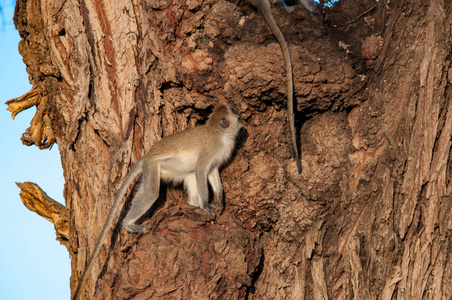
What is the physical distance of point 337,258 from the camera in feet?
12.0

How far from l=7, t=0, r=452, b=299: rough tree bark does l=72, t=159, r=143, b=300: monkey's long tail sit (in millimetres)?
78

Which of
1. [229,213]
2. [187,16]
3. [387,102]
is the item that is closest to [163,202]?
[229,213]

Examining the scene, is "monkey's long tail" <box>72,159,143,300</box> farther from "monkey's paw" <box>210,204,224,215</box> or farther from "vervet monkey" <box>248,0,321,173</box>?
"vervet monkey" <box>248,0,321,173</box>

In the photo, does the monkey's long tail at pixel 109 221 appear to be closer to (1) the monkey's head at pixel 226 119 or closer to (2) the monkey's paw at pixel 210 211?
(2) the monkey's paw at pixel 210 211

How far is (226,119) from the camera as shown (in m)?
4.19

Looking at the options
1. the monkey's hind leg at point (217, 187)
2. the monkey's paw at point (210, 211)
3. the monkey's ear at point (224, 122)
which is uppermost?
the monkey's ear at point (224, 122)

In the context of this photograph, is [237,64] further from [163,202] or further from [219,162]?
[163,202]

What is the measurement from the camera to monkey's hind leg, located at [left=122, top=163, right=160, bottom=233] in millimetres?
3830

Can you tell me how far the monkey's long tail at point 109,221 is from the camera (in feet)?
11.8

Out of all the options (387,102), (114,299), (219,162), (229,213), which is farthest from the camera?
(219,162)

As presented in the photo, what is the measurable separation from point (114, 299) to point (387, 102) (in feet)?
8.57

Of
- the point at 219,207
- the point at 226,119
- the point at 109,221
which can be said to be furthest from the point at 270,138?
the point at 109,221

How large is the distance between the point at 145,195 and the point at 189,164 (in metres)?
0.61

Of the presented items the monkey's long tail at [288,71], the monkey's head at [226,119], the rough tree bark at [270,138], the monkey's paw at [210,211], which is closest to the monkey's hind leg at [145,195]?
the rough tree bark at [270,138]
